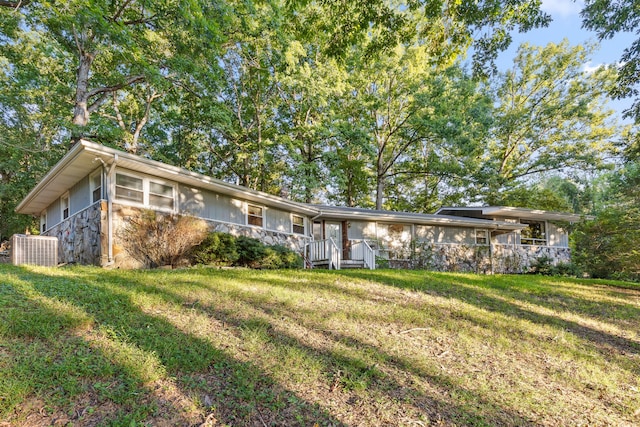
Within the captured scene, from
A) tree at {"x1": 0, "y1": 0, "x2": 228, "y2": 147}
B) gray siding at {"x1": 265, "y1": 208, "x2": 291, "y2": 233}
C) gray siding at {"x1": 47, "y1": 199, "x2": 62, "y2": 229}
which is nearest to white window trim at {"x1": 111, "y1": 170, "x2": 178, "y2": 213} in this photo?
gray siding at {"x1": 265, "y1": 208, "x2": 291, "y2": 233}

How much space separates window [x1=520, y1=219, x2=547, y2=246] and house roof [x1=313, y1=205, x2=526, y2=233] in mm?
1545

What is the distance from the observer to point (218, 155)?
18.4 meters

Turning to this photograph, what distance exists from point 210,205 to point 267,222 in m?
2.34

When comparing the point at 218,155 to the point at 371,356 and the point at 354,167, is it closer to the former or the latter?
the point at 354,167

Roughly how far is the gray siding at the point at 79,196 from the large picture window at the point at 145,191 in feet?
3.93

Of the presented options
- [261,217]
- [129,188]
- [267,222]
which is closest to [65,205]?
[129,188]

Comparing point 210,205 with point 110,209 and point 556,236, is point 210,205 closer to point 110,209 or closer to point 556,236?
point 110,209

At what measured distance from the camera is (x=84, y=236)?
8188 millimetres

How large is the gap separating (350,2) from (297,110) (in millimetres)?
13722

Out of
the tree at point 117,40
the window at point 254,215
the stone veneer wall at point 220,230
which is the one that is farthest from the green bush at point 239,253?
the tree at point 117,40

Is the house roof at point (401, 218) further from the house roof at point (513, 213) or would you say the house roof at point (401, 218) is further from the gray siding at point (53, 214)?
the gray siding at point (53, 214)

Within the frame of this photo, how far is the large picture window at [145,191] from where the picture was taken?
7.97 meters

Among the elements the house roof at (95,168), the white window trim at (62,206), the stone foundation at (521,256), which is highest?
the house roof at (95,168)

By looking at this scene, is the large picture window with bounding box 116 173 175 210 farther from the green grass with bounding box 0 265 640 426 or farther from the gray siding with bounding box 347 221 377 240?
the gray siding with bounding box 347 221 377 240
